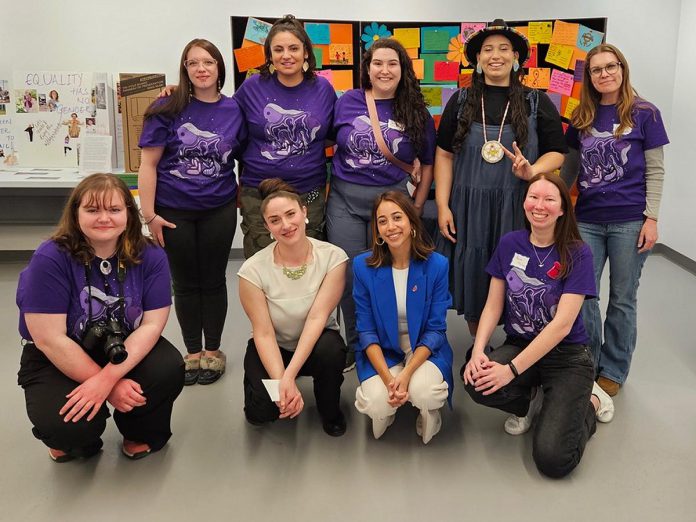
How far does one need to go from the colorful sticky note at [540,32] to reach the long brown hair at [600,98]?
6.97ft

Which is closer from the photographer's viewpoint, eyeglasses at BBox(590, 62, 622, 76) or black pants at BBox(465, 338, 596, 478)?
black pants at BBox(465, 338, 596, 478)

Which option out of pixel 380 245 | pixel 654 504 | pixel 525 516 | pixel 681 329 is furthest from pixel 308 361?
pixel 681 329

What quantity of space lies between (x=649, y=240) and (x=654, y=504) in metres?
1.05

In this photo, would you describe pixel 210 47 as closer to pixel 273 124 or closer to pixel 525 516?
pixel 273 124

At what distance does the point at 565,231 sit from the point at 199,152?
1463 millimetres

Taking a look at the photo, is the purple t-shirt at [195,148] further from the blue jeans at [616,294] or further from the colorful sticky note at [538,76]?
the colorful sticky note at [538,76]

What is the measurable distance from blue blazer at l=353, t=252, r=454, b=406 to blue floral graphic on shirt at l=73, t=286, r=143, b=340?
797 mm

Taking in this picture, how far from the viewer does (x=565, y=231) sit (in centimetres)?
219

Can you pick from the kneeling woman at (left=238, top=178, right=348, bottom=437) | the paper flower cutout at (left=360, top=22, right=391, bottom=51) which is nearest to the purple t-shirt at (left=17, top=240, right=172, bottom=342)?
the kneeling woman at (left=238, top=178, right=348, bottom=437)

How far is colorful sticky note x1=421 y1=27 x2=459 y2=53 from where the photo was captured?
14.6 feet

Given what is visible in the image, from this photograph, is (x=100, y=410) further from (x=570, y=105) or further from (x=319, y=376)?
(x=570, y=105)

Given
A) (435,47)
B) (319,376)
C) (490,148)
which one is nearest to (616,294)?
(490,148)

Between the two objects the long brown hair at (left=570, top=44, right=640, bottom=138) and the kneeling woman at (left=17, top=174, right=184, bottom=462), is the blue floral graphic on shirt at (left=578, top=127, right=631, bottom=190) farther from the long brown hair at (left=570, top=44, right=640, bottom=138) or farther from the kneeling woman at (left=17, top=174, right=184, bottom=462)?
the kneeling woman at (left=17, top=174, right=184, bottom=462)

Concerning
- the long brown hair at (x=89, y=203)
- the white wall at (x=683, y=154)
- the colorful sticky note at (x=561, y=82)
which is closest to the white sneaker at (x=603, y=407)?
the long brown hair at (x=89, y=203)
